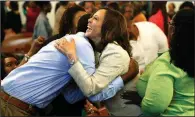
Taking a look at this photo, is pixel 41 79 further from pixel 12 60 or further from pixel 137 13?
pixel 137 13

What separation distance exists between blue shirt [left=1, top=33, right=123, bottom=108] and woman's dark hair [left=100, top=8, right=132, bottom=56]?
0.11m

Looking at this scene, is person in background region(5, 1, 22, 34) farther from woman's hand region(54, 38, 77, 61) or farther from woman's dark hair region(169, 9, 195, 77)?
woman's dark hair region(169, 9, 195, 77)

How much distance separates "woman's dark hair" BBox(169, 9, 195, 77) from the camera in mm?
1605

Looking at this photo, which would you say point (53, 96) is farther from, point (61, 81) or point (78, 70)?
point (78, 70)

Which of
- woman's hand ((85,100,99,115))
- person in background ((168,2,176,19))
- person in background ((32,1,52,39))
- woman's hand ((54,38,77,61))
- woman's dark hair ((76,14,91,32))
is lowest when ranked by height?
person in background ((168,2,176,19))

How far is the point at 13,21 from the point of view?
5219 millimetres

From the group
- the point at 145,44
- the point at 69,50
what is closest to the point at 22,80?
the point at 69,50

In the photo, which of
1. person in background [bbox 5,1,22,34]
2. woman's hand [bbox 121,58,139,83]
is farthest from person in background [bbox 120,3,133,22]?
person in background [bbox 5,1,22,34]

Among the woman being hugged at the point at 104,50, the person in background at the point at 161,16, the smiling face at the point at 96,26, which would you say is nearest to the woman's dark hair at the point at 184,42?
the woman being hugged at the point at 104,50

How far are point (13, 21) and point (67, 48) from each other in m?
3.65

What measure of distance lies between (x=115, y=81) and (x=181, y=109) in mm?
384

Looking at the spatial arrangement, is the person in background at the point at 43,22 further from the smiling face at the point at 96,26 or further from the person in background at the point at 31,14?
the smiling face at the point at 96,26

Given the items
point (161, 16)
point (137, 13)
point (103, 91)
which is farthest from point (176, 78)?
point (137, 13)

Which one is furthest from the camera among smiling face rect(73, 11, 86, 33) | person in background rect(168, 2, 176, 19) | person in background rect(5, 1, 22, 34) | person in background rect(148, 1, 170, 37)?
person in background rect(5, 1, 22, 34)
